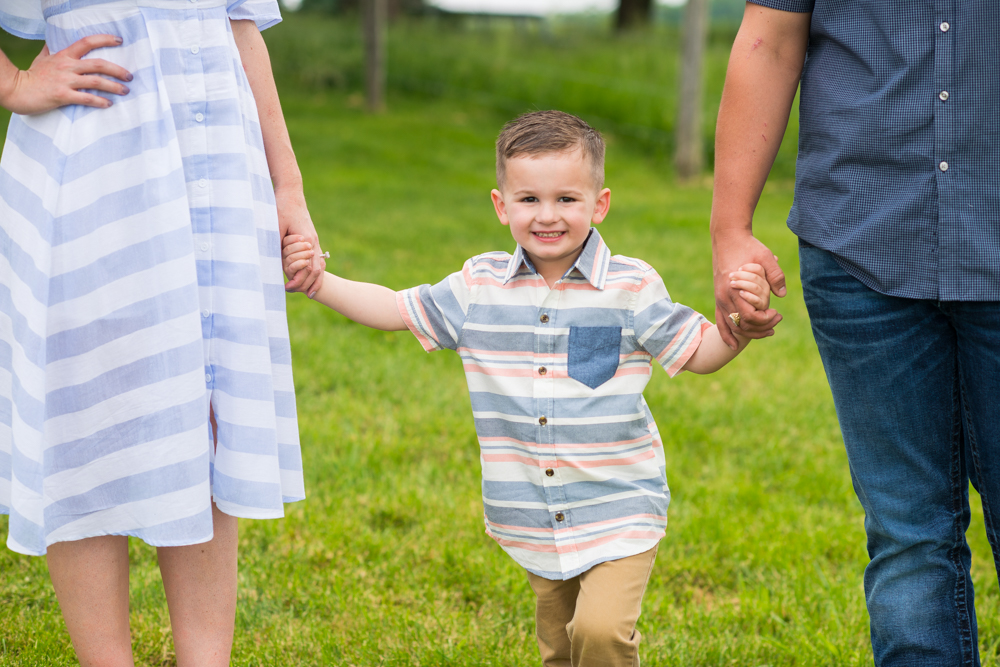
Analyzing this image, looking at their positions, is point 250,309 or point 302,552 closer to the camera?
point 250,309

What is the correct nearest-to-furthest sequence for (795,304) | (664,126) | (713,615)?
(713,615) → (795,304) → (664,126)

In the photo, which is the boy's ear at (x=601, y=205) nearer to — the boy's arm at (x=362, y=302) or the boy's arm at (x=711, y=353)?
the boy's arm at (x=711, y=353)

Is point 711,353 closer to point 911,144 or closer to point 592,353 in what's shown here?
point 592,353

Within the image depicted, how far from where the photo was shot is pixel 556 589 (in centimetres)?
218

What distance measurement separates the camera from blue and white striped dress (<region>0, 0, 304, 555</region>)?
1769 millimetres

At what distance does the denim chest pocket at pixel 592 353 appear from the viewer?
6.70 feet

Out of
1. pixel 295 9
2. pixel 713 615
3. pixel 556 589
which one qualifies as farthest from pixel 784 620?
pixel 295 9

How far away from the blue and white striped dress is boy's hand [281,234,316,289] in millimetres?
201

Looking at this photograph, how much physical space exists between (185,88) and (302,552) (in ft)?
5.53

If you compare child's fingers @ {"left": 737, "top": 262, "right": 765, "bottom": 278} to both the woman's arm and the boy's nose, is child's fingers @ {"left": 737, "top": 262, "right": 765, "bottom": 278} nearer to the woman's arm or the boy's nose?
the boy's nose

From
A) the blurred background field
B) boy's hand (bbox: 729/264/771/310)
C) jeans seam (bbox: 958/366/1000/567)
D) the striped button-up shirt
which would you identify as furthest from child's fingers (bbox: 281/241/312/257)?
jeans seam (bbox: 958/366/1000/567)

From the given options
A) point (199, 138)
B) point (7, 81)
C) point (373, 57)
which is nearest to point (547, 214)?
point (199, 138)

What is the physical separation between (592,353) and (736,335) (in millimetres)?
278

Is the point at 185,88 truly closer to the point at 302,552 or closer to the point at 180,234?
the point at 180,234
